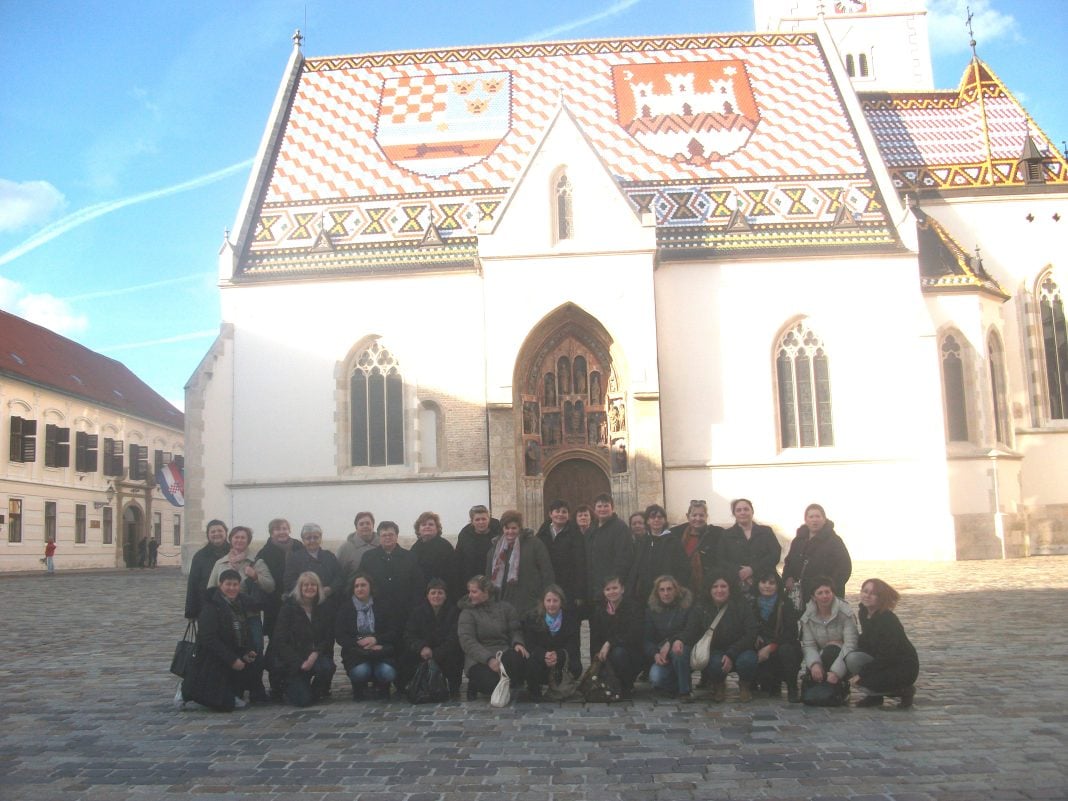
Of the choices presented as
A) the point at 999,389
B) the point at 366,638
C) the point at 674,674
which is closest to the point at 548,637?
the point at 674,674

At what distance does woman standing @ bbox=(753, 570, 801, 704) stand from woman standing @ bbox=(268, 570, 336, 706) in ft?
12.0

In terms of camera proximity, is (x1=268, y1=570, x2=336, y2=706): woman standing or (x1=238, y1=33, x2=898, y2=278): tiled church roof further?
(x1=238, y1=33, x2=898, y2=278): tiled church roof

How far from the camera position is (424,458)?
23.1m

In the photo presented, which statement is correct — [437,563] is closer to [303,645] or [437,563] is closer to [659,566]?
[303,645]

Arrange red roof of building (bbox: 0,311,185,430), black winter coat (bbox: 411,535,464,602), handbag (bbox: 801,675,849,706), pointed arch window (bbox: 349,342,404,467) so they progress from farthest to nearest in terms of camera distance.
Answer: red roof of building (bbox: 0,311,185,430), pointed arch window (bbox: 349,342,404,467), black winter coat (bbox: 411,535,464,602), handbag (bbox: 801,675,849,706)

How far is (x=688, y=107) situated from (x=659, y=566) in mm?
20410

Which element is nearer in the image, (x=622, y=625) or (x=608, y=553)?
(x=622, y=625)

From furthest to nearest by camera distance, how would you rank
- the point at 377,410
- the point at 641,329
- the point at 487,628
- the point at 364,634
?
1. the point at 377,410
2. the point at 641,329
3. the point at 364,634
4. the point at 487,628

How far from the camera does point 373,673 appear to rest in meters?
8.67

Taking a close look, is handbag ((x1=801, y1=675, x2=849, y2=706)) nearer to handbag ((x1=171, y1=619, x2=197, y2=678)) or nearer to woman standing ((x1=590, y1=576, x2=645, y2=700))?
woman standing ((x1=590, y1=576, x2=645, y2=700))

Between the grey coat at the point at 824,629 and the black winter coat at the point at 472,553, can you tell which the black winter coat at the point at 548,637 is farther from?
the grey coat at the point at 824,629

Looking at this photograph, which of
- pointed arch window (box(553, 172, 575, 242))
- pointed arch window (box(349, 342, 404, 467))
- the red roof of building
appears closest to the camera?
pointed arch window (box(553, 172, 575, 242))

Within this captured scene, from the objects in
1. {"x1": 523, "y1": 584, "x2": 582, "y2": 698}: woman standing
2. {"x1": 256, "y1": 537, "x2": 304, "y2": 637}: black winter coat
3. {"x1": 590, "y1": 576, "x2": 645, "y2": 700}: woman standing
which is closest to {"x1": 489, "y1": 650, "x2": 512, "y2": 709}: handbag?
{"x1": 523, "y1": 584, "x2": 582, "y2": 698}: woman standing

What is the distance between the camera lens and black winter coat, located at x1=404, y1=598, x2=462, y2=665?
8.70 m
